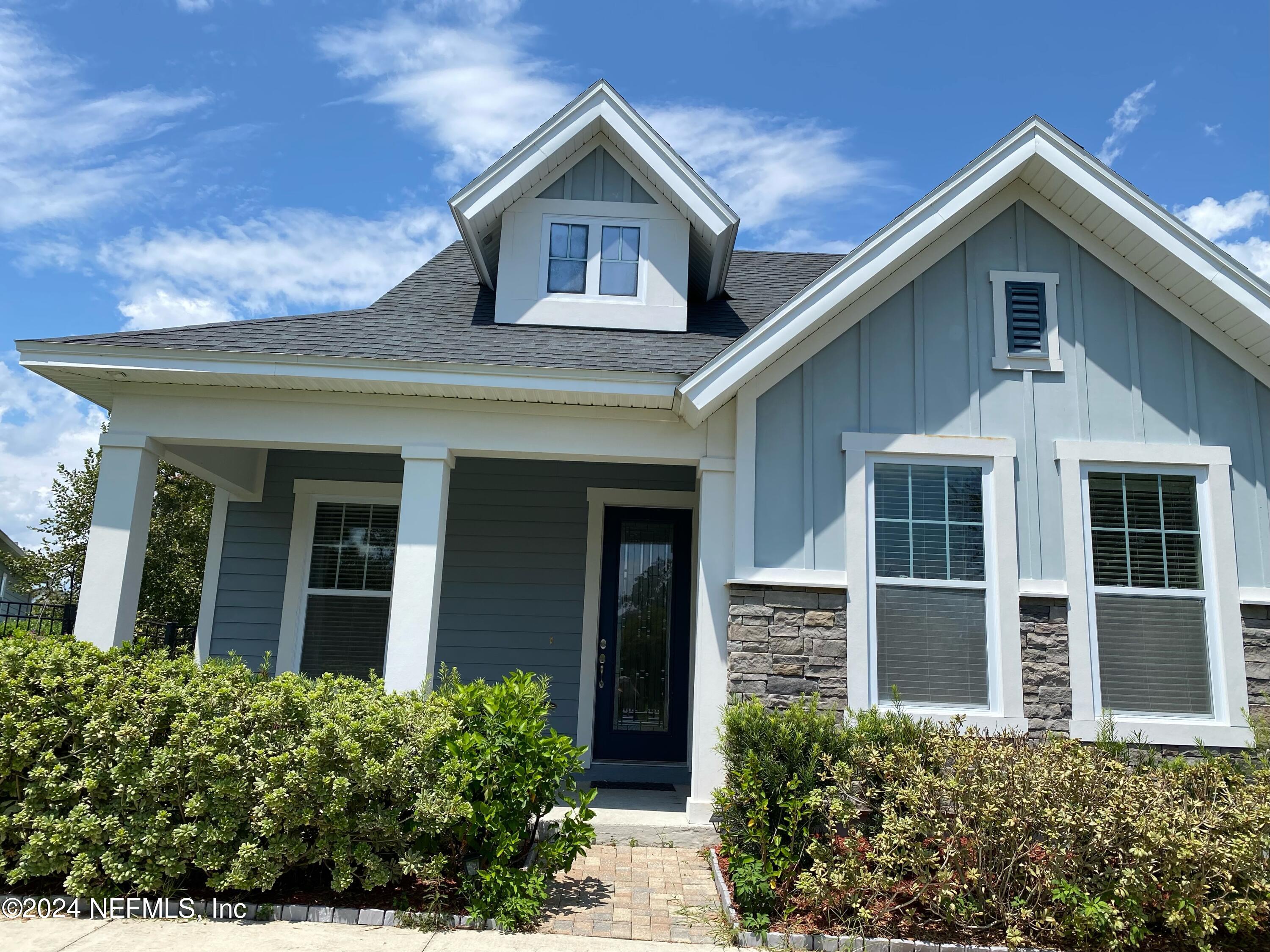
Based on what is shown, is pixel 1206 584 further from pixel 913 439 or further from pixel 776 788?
pixel 776 788

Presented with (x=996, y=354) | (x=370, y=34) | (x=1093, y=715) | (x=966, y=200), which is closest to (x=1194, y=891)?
(x=1093, y=715)

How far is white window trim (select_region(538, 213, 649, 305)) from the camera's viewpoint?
24.7 ft

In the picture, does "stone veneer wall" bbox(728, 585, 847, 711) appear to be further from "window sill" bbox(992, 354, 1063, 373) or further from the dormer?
the dormer

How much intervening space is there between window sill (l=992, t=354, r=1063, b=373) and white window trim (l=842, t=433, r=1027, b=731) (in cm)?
58

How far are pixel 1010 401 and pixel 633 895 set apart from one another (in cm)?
435

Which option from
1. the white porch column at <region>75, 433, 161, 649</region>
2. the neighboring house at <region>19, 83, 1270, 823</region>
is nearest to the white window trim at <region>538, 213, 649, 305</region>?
the neighboring house at <region>19, 83, 1270, 823</region>

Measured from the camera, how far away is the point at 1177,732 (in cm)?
579

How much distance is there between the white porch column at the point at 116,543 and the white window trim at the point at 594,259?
3.51 meters

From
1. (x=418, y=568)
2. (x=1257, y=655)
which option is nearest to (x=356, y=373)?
(x=418, y=568)

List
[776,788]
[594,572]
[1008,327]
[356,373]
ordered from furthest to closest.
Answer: [594,572], [1008,327], [356,373], [776,788]

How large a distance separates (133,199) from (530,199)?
21.5ft

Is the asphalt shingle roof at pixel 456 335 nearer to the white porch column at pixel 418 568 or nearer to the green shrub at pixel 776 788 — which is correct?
the white porch column at pixel 418 568

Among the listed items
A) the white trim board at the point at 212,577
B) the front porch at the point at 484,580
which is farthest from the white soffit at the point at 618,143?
the white trim board at the point at 212,577

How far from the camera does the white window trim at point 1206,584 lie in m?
5.79
